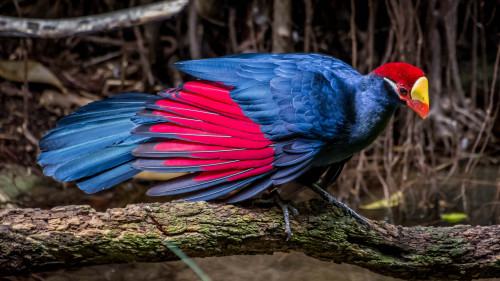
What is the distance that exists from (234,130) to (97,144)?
1.66 ft

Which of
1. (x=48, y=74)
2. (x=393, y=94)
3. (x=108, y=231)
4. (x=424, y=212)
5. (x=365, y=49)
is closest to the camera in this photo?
(x=108, y=231)

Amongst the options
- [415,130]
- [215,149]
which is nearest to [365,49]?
[415,130]

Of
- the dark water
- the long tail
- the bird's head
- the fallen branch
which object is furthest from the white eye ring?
the fallen branch

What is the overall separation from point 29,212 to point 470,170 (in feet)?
8.28

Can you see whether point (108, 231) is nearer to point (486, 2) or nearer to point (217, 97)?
point (217, 97)

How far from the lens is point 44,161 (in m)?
1.97

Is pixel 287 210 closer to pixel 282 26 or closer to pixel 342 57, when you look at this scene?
pixel 282 26

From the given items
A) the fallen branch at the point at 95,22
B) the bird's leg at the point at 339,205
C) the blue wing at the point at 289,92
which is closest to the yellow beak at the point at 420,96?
the blue wing at the point at 289,92

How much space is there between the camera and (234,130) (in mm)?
1931

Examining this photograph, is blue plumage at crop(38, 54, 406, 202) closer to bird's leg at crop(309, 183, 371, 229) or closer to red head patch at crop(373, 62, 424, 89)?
red head patch at crop(373, 62, 424, 89)

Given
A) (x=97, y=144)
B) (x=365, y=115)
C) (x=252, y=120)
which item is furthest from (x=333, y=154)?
(x=97, y=144)

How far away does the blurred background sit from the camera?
3186 mm

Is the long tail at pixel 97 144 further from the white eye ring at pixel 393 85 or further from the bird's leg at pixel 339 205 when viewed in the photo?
the white eye ring at pixel 393 85

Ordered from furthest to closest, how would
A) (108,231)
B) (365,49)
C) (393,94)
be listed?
1. (365,49)
2. (393,94)
3. (108,231)
